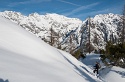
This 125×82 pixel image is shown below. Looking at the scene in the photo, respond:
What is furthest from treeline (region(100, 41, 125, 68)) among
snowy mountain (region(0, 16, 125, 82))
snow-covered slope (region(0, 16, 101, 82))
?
snow-covered slope (region(0, 16, 101, 82))

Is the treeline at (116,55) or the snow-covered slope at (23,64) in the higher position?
the snow-covered slope at (23,64)

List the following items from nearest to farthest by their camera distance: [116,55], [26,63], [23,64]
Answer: [23,64] < [26,63] < [116,55]

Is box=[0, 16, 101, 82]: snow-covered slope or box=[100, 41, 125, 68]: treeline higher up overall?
box=[0, 16, 101, 82]: snow-covered slope

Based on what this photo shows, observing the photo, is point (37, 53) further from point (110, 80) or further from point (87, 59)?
point (87, 59)

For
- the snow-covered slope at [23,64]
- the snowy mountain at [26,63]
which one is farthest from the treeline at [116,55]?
the snow-covered slope at [23,64]

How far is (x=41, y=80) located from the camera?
7.32 metres

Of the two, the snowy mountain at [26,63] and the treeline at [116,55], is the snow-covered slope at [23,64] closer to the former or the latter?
the snowy mountain at [26,63]

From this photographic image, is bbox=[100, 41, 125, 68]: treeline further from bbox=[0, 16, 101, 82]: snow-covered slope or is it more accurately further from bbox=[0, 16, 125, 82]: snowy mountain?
bbox=[0, 16, 101, 82]: snow-covered slope

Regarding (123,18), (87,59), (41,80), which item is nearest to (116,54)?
(87,59)

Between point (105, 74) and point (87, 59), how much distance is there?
692 inches

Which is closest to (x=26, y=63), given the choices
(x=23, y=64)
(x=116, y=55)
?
(x=23, y=64)

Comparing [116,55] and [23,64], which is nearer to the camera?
[23,64]

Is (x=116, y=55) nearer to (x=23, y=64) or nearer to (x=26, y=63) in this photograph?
(x=26, y=63)

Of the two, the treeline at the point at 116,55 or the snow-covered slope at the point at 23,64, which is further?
the treeline at the point at 116,55
